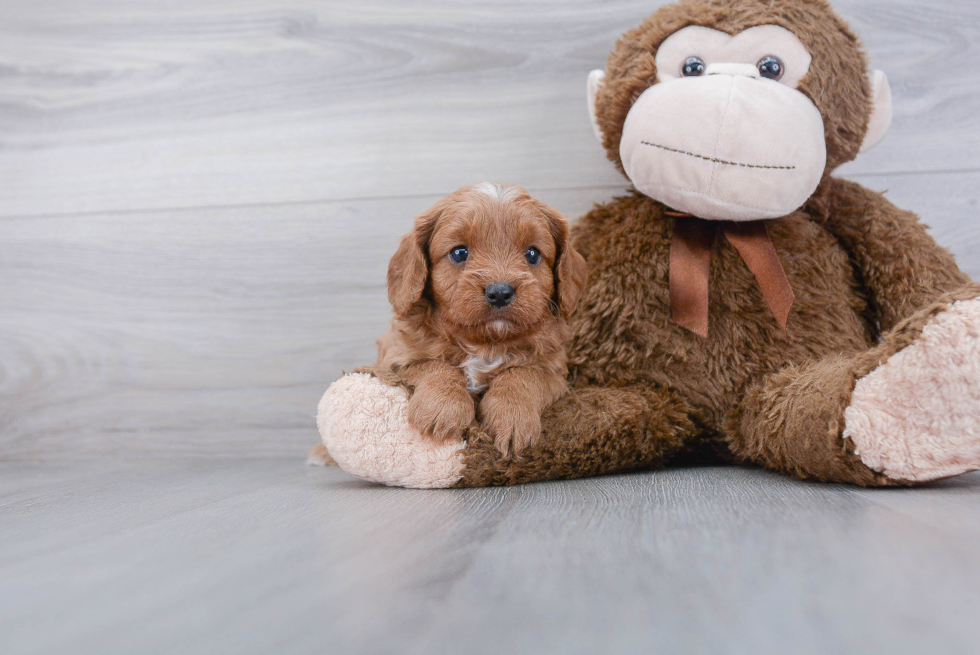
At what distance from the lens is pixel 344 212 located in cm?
177

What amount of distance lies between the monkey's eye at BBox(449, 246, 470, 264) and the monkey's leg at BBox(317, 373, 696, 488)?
240 mm

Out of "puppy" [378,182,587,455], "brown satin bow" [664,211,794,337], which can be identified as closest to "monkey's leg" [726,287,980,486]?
"brown satin bow" [664,211,794,337]

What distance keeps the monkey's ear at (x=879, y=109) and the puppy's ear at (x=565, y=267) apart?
61 cm

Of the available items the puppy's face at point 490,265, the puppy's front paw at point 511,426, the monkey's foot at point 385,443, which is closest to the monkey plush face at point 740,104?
the puppy's face at point 490,265

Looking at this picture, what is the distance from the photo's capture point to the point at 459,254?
3.89 ft

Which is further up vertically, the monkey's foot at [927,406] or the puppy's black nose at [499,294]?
the puppy's black nose at [499,294]

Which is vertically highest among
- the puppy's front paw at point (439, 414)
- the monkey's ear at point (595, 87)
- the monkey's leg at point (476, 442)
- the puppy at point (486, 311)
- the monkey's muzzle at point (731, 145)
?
the monkey's ear at point (595, 87)

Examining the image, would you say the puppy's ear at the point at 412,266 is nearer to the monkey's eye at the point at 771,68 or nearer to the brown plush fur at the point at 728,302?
the brown plush fur at the point at 728,302

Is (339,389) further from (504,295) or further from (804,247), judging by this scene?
(804,247)

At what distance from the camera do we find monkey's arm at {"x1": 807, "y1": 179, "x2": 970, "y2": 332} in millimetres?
1270

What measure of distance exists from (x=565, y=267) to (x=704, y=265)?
0.27 metres

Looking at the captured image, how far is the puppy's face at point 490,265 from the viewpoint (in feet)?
3.71

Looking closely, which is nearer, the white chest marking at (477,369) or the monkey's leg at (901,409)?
the monkey's leg at (901,409)

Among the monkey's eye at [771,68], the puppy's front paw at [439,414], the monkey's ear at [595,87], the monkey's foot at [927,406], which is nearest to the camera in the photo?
the monkey's foot at [927,406]
